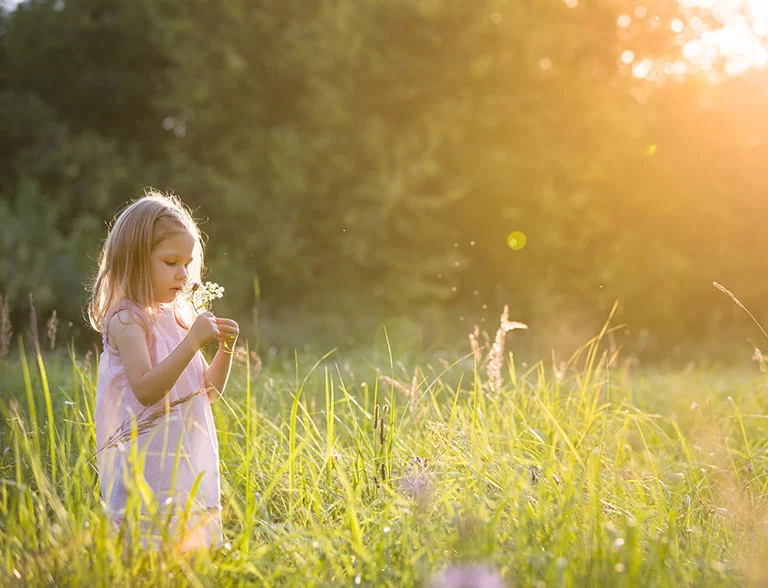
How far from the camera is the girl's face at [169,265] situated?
2.38m

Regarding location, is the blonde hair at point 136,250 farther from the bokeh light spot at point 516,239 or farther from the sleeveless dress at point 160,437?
the bokeh light spot at point 516,239

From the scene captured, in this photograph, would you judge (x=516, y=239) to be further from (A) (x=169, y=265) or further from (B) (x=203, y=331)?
(B) (x=203, y=331)

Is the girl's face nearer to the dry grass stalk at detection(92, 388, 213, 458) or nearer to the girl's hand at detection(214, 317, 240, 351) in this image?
the girl's hand at detection(214, 317, 240, 351)

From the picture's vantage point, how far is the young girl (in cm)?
218

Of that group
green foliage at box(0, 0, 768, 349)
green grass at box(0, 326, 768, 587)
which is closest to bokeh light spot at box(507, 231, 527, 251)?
green foliage at box(0, 0, 768, 349)

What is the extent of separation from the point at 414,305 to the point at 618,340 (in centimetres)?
351

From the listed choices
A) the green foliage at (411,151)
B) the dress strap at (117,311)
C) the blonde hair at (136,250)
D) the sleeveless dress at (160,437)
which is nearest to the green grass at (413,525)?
the sleeveless dress at (160,437)

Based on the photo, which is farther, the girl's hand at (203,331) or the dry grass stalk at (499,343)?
the dry grass stalk at (499,343)

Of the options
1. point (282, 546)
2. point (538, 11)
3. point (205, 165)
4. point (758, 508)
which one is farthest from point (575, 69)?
point (282, 546)

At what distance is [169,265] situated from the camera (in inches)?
94.6

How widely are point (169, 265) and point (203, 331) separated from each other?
1.24 feet

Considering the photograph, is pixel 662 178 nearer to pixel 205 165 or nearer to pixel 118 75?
pixel 205 165

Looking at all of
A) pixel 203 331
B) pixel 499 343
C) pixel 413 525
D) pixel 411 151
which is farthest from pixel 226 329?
pixel 411 151

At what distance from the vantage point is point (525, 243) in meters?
12.8
